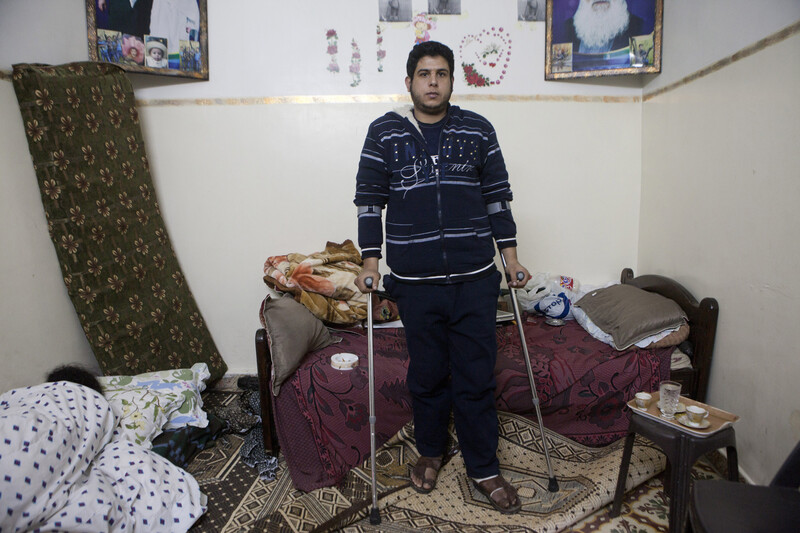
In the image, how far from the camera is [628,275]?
11.0ft

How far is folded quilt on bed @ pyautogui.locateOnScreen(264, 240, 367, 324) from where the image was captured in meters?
2.80

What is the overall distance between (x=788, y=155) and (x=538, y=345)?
134 centimetres

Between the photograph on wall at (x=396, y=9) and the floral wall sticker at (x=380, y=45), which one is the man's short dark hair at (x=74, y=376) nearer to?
the floral wall sticker at (x=380, y=45)

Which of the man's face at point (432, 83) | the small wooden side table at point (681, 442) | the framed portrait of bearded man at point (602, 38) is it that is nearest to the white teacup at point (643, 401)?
the small wooden side table at point (681, 442)

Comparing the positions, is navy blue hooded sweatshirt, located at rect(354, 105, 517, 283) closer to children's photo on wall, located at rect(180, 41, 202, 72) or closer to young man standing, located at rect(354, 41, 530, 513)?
young man standing, located at rect(354, 41, 530, 513)

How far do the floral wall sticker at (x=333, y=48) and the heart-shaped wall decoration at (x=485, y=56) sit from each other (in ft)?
2.50

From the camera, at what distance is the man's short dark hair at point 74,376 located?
221cm

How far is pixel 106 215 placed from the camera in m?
2.74

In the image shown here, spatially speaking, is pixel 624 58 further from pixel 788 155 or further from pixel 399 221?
pixel 399 221

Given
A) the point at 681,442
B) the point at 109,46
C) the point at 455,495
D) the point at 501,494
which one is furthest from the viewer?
the point at 109,46

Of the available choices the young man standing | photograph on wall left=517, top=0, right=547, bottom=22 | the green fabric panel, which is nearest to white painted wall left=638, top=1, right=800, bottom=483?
photograph on wall left=517, top=0, right=547, bottom=22

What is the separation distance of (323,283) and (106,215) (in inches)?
47.3

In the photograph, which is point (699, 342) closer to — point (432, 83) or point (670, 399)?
point (670, 399)

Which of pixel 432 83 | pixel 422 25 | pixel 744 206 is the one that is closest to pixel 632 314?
pixel 744 206
